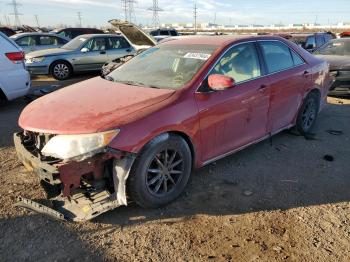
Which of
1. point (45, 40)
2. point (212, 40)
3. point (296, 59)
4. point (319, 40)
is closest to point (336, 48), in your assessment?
point (296, 59)

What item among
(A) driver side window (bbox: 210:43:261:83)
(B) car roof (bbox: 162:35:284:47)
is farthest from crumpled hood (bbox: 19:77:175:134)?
(B) car roof (bbox: 162:35:284:47)

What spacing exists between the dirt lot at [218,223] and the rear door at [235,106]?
0.46 metres

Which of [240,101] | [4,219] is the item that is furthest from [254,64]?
[4,219]

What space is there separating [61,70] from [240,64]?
8.61 meters

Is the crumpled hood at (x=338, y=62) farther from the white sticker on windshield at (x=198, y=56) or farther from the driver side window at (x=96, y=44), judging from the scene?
the driver side window at (x=96, y=44)

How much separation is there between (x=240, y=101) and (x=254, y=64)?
26.9 inches

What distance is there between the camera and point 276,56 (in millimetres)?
4969

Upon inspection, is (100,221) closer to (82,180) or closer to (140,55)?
(82,180)

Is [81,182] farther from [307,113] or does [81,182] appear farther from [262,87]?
[307,113]

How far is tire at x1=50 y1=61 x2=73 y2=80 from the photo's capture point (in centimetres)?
1138

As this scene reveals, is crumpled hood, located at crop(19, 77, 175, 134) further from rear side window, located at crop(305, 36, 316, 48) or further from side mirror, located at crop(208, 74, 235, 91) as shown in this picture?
rear side window, located at crop(305, 36, 316, 48)

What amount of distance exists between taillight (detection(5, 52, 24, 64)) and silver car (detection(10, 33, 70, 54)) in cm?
701

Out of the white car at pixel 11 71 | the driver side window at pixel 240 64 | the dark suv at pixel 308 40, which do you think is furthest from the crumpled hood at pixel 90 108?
the dark suv at pixel 308 40

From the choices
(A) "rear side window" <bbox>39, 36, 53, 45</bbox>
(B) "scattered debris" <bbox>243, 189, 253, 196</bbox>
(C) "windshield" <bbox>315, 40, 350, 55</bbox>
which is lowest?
(B) "scattered debris" <bbox>243, 189, 253, 196</bbox>
